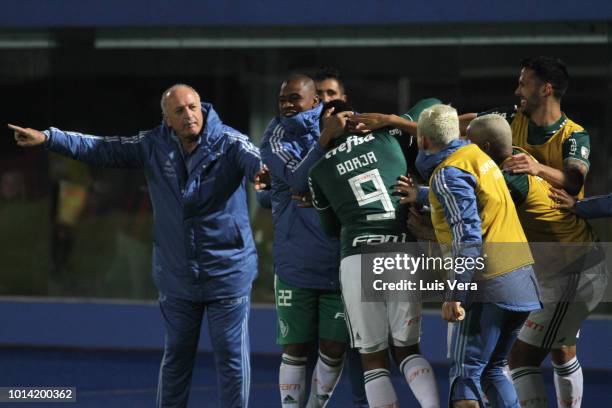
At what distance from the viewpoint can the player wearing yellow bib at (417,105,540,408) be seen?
5879mm

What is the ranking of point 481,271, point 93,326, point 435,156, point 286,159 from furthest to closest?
point 93,326, point 286,159, point 435,156, point 481,271

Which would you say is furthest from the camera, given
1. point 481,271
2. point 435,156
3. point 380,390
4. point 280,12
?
point 280,12

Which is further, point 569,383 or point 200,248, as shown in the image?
point 569,383

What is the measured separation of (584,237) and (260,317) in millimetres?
5000

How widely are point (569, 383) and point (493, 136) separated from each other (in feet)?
5.89

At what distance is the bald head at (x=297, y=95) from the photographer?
6.94 metres

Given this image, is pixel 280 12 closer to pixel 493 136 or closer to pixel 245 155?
pixel 245 155

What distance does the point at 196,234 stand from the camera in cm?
704

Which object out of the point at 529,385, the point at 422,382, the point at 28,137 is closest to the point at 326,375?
the point at 422,382

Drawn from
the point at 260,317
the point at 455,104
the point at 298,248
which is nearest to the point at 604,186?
the point at 455,104

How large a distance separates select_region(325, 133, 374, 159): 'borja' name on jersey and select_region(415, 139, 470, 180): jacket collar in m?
0.41

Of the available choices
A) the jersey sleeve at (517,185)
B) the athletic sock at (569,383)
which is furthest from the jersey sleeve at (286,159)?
the athletic sock at (569,383)

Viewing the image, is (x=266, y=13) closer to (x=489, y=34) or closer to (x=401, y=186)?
(x=489, y=34)

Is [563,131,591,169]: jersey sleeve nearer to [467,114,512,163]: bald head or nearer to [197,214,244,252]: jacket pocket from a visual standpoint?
[467,114,512,163]: bald head
